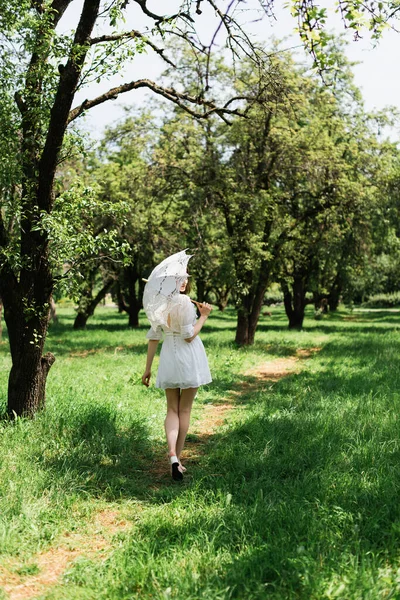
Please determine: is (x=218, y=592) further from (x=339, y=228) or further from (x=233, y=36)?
(x=339, y=228)

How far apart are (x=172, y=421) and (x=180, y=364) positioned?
0.61m

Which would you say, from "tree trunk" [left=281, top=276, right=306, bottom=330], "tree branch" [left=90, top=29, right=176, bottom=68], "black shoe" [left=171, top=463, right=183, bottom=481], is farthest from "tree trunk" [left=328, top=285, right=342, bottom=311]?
"black shoe" [left=171, top=463, right=183, bottom=481]

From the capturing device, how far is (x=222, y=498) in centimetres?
499

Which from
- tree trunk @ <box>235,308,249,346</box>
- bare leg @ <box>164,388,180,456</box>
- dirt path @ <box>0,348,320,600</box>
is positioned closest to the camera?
dirt path @ <box>0,348,320,600</box>

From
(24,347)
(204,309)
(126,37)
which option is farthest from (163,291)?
(126,37)

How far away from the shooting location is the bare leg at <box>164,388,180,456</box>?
5.84 metres

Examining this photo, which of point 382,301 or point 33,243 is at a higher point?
point 33,243

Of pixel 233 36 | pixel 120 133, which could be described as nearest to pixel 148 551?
pixel 233 36

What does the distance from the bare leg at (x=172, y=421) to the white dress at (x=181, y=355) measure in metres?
0.19

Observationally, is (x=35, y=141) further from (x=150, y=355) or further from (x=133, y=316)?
(x=133, y=316)

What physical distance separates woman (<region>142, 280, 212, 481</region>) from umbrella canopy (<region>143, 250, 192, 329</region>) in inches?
2.8

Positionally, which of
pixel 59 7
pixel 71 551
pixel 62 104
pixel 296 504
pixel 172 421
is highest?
pixel 59 7

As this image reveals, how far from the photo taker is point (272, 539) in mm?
4086

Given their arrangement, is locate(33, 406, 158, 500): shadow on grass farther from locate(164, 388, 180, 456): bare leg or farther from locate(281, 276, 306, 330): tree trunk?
locate(281, 276, 306, 330): tree trunk
